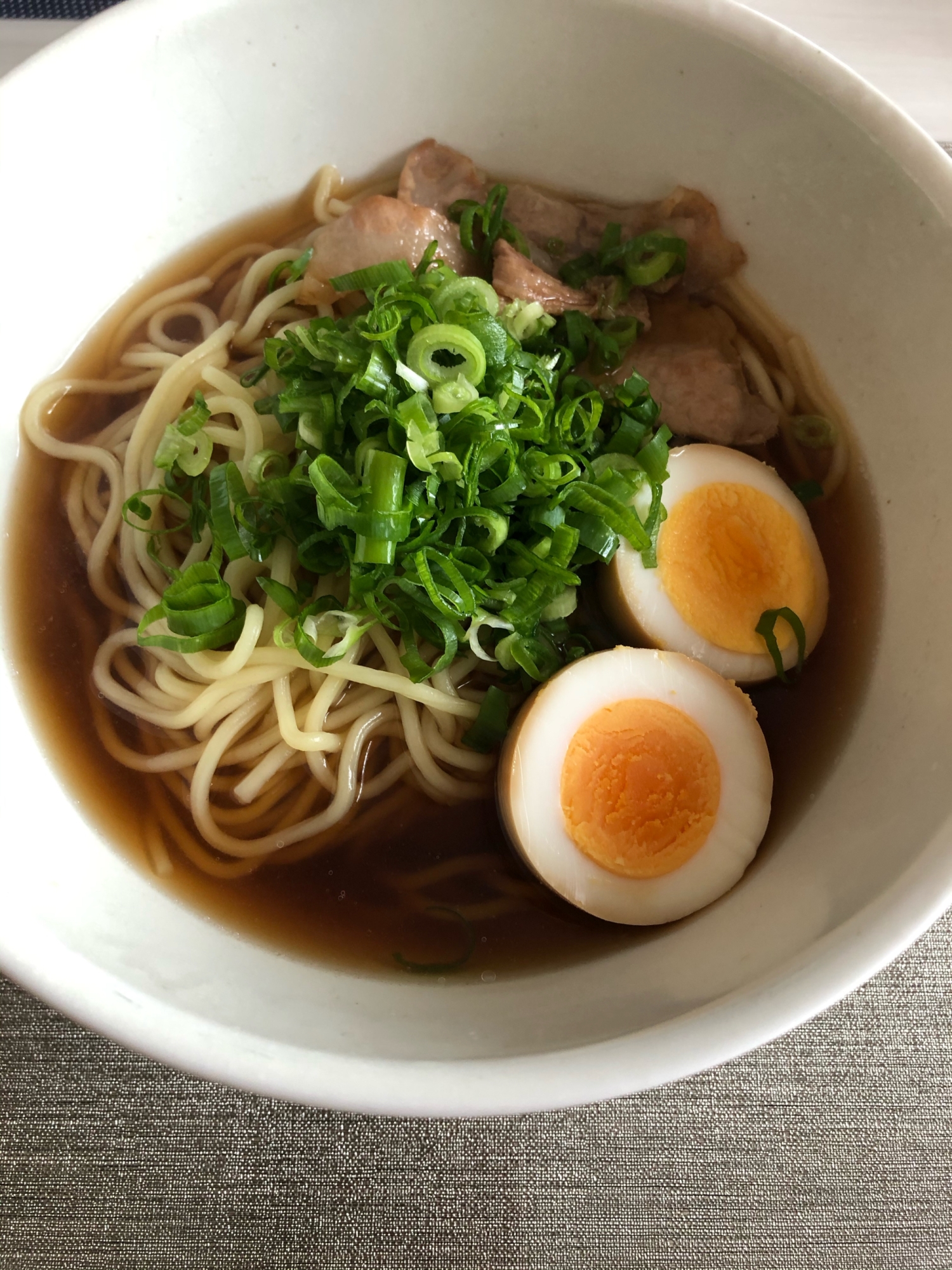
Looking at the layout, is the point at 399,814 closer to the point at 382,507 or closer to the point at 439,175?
the point at 382,507

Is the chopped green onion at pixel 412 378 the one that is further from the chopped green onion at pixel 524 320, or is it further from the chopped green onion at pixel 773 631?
the chopped green onion at pixel 773 631

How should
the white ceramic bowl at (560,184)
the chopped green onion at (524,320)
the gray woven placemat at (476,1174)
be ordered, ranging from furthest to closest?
the chopped green onion at (524,320), the gray woven placemat at (476,1174), the white ceramic bowl at (560,184)

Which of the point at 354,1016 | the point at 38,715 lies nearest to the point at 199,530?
the point at 38,715

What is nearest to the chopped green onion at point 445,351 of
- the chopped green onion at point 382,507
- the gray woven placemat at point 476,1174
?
the chopped green onion at point 382,507

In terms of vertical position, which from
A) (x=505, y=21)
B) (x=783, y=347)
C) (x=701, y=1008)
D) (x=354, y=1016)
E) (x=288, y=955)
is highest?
(x=505, y=21)

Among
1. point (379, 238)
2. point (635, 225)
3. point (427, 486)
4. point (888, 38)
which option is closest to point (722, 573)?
point (427, 486)

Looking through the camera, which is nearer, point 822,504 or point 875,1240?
point 875,1240

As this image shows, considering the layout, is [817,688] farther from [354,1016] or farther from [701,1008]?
[354,1016]
